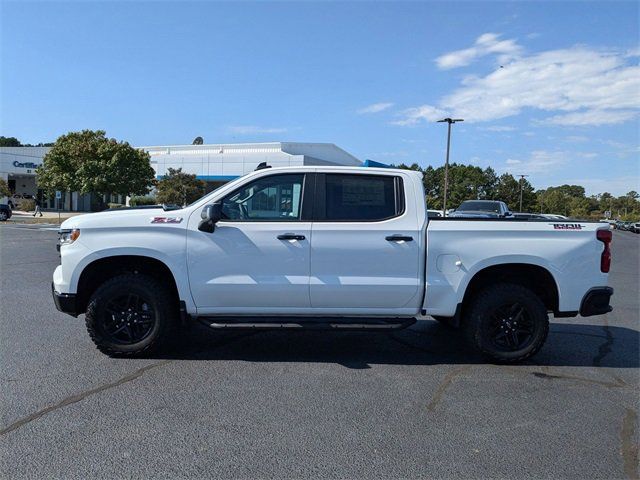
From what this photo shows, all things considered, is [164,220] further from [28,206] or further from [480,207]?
[28,206]

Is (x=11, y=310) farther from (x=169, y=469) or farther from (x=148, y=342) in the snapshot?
(x=169, y=469)

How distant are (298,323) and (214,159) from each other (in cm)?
5066

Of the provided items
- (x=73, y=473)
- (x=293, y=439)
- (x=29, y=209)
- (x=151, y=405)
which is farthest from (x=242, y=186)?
(x=29, y=209)

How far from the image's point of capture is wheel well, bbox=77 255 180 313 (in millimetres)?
5383

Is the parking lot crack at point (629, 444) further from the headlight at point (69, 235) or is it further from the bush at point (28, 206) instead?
the bush at point (28, 206)

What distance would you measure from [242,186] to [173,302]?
143 centimetres

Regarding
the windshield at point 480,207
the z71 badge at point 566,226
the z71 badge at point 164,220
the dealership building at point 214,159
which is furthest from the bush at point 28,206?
the z71 badge at point 566,226

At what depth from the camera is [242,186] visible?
5.38 m

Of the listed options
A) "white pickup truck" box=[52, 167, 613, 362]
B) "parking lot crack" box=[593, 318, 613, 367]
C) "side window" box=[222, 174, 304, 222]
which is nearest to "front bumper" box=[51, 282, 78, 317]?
"white pickup truck" box=[52, 167, 613, 362]

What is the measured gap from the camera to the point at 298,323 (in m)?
5.26

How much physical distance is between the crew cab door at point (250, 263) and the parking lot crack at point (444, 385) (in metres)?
1.55

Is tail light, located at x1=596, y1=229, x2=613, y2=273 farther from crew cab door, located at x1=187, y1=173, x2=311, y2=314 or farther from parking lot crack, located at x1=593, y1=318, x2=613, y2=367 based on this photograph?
crew cab door, located at x1=187, y1=173, x2=311, y2=314

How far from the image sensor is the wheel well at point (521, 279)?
18.1 ft

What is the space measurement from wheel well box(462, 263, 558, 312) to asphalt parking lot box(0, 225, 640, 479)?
724 millimetres
